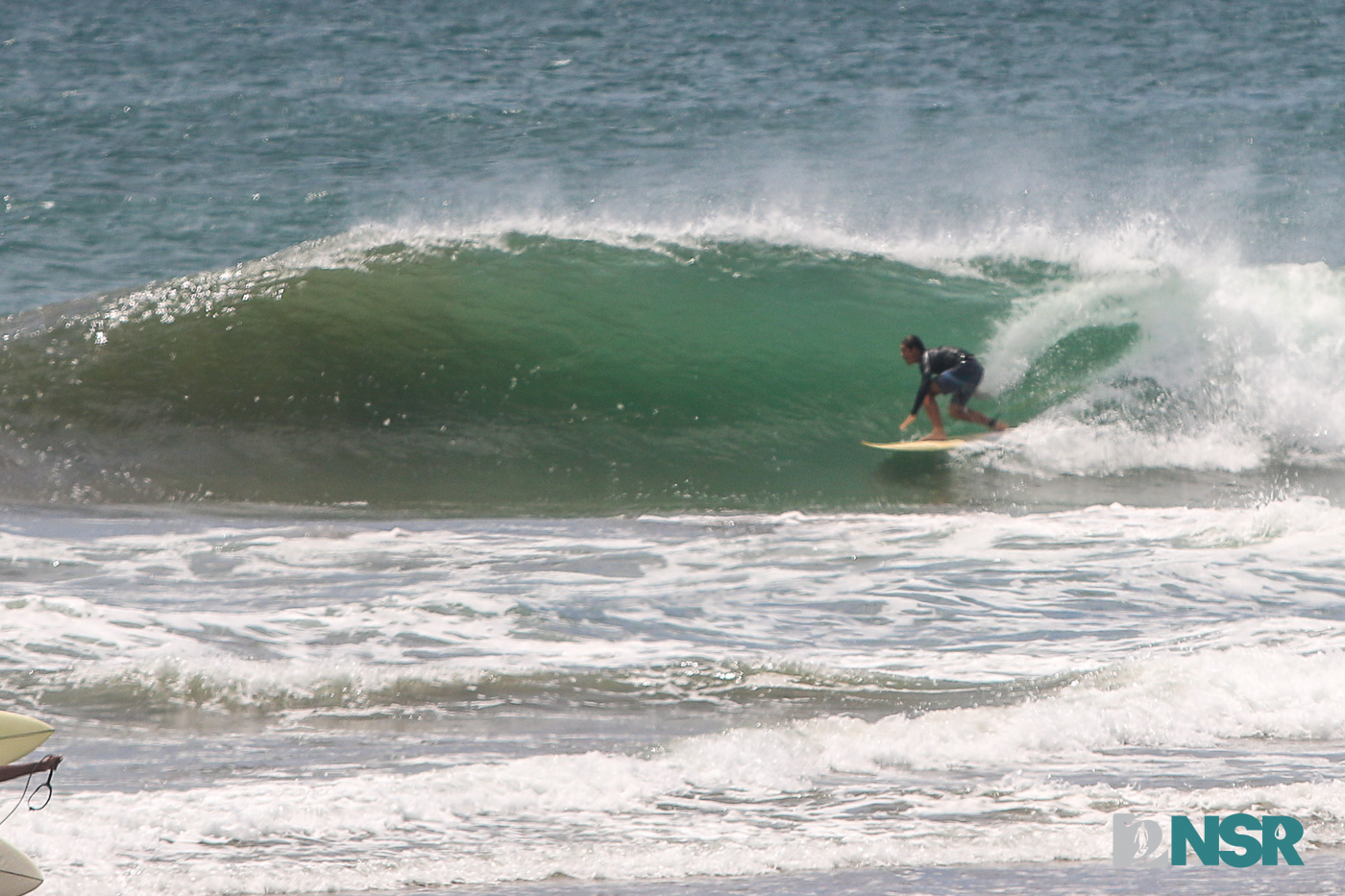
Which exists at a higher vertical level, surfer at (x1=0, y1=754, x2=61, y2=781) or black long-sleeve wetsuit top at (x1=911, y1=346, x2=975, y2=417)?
black long-sleeve wetsuit top at (x1=911, y1=346, x2=975, y2=417)

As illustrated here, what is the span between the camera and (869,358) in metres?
10.9

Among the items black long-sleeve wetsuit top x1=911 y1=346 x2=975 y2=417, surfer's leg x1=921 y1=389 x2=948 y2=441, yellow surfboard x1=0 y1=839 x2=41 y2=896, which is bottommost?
yellow surfboard x1=0 y1=839 x2=41 y2=896

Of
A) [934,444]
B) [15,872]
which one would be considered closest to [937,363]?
[934,444]

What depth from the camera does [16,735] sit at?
2.36m

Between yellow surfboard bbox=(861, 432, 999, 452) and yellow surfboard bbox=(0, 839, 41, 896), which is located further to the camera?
yellow surfboard bbox=(861, 432, 999, 452)

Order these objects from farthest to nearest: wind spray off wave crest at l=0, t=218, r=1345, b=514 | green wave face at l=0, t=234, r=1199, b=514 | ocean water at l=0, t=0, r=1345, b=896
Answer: wind spray off wave crest at l=0, t=218, r=1345, b=514, green wave face at l=0, t=234, r=1199, b=514, ocean water at l=0, t=0, r=1345, b=896

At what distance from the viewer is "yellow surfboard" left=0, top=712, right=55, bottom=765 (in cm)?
235

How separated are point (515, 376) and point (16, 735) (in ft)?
26.9

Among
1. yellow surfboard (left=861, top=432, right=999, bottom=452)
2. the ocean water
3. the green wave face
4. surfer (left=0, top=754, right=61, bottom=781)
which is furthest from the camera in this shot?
yellow surfboard (left=861, top=432, right=999, bottom=452)

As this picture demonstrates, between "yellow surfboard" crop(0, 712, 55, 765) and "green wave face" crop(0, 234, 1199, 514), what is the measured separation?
544 centimetres

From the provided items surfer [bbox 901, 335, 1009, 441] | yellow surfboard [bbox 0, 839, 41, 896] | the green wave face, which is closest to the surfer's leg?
surfer [bbox 901, 335, 1009, 441]

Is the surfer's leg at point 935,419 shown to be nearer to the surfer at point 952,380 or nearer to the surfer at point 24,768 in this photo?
the surfer at point 952,380

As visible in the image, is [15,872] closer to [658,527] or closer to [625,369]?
[658,527]

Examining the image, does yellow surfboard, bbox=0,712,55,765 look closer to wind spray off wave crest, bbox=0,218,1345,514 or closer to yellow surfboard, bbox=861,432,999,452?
wind spray off wave crest, bbox=0,218,1345,514
